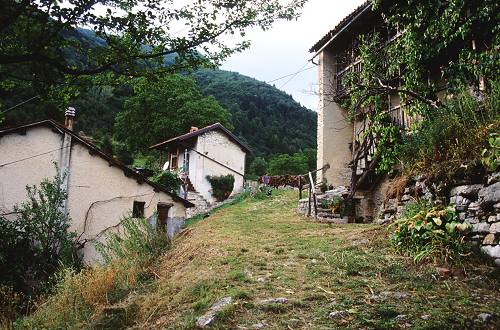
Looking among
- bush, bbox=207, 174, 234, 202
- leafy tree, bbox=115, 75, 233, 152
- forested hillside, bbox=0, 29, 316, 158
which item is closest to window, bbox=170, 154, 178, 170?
bush, bbox=207, 174, 234, 202

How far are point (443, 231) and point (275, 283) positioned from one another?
7.31ft

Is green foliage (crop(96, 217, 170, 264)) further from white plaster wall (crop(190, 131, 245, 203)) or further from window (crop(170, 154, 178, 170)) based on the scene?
window (crop(170, 154, 178, 170))

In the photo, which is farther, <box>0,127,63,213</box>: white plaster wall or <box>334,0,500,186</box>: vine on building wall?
<box>0,127,63,213</box>: white plaster wall

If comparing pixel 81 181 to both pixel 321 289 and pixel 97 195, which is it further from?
pixel 321 289

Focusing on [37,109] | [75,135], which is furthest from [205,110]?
[75,135]

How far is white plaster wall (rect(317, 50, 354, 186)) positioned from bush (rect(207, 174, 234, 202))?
1185 cm

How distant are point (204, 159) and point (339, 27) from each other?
15053mm

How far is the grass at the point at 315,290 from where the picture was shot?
3.17 m

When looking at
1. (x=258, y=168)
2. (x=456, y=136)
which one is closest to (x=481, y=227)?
(x=456, y=136)

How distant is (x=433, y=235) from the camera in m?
4.50

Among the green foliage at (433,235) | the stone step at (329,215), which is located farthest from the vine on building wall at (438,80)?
the stone step at (329,215)

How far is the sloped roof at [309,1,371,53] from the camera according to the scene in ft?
40.8

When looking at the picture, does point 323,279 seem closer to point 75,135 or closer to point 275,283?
point 275,283

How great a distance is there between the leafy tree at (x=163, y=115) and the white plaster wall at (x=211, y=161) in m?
6.98
